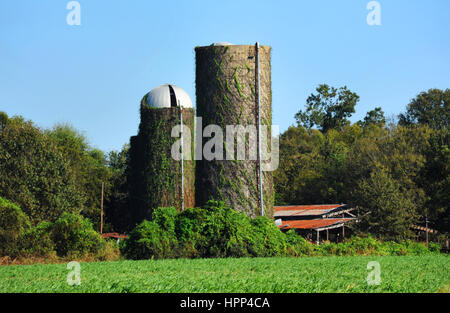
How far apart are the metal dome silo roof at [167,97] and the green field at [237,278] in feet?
51.4

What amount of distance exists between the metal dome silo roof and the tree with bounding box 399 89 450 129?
36962 millimetres

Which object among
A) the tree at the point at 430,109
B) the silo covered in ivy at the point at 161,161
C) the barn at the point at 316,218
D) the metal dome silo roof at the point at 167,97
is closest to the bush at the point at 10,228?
the silo covered in ivy at the point at 161,161

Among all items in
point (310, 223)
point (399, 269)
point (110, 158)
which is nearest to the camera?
point (399, 269)

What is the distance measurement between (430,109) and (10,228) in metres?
54.3

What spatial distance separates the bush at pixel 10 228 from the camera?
21.3 m

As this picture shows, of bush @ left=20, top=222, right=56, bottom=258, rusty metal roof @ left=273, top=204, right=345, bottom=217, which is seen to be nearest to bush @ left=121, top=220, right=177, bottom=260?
bush @ left=20, top=222, right=56, bottom=258

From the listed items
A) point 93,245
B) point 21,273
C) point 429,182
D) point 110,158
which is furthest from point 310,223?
point 110,158

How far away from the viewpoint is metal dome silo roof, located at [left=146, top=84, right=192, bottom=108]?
105 feet

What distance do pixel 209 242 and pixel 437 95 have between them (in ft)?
167

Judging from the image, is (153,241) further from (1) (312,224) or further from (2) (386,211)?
(2) (386,211)

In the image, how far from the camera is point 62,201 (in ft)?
104

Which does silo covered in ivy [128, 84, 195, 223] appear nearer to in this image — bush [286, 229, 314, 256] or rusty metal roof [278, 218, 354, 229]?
rusty metal roof [278, 218, 354, 229]

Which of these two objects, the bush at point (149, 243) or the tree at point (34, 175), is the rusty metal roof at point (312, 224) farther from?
the bush at point (149, 243)

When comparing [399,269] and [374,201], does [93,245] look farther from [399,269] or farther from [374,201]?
[374,201]
